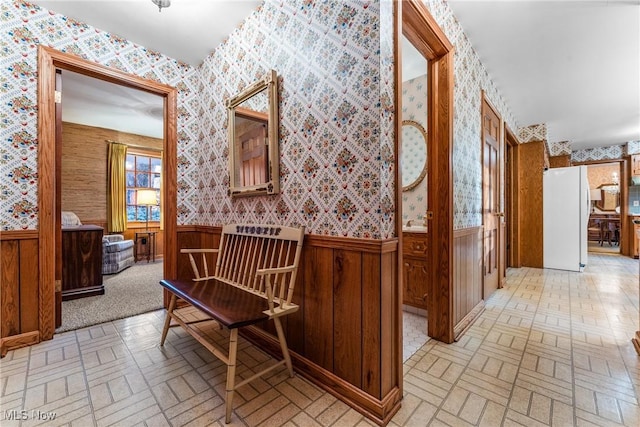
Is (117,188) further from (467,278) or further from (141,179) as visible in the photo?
(467,278)

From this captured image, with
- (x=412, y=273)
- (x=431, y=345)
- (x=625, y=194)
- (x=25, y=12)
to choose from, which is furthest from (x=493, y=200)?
(x=625, y=194)

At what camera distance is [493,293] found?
10.9ft

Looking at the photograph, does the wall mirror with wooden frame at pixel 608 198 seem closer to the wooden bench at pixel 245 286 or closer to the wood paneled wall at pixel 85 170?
the wooden bench at pixel 245 286

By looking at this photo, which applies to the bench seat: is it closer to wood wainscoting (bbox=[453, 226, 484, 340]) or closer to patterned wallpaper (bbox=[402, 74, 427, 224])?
wood wainscoting (bbox=[453, 226, 484, 340])

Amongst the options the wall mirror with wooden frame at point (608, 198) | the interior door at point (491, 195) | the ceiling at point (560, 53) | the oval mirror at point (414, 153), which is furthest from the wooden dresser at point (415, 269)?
the wall mirror with wooden frame at point (608, 198)

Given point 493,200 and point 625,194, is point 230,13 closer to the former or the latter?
point 493,200

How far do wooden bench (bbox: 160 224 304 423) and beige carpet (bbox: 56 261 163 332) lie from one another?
0.98 metres

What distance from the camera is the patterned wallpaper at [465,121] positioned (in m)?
2.15

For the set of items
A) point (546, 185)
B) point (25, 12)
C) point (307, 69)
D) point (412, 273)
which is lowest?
point (412, 273)

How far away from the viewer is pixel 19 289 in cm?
203

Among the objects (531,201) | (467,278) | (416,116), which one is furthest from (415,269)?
(531,201)

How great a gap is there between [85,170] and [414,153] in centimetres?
568

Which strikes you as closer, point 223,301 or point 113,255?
point 223,301

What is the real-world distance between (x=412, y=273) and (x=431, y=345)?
68cm
